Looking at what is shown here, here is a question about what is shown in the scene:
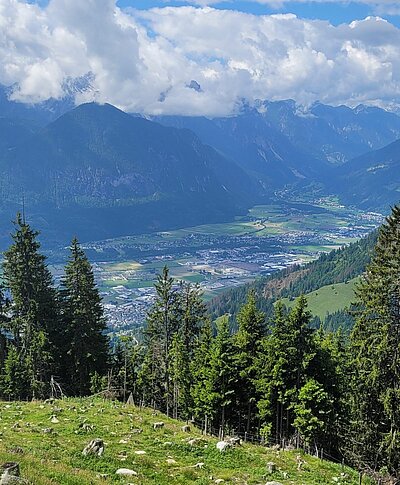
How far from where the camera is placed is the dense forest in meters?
31.5

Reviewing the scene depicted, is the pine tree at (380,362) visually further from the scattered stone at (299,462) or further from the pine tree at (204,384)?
the pine tree at (204,384)

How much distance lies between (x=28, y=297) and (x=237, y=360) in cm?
2395

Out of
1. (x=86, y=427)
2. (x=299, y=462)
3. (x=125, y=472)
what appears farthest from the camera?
(x=299, y=462)

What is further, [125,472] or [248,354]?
[248,354]

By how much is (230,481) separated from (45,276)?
39598 millimetres

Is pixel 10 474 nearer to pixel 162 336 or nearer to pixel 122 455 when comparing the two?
pixel 122 455

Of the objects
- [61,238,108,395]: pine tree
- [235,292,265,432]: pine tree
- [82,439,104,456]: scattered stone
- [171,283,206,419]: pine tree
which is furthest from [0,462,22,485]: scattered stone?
[61,238,108,395]: pine tree

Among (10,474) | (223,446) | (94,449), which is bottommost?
(223,446)

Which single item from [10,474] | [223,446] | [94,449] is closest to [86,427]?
[94,449]

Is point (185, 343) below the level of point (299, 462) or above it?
above

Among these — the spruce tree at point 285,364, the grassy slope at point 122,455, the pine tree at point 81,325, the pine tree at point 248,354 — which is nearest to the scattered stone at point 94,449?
the grassy slope at point 122,455

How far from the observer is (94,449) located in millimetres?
19797

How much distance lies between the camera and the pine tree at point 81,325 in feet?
176

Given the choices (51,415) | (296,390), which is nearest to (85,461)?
(51,415)
